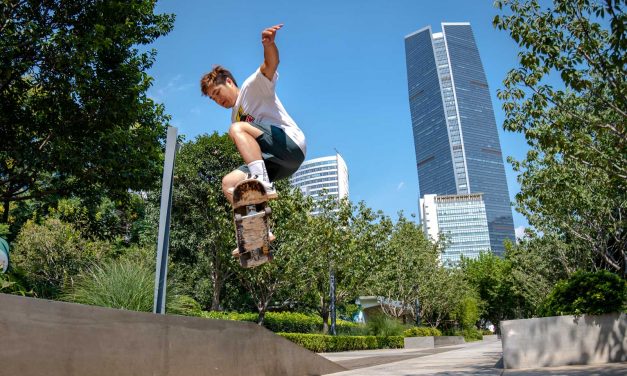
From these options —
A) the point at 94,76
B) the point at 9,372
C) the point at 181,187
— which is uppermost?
the point at 181,187

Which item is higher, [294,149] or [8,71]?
[8,71]

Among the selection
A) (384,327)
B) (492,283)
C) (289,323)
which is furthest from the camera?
(492,283)

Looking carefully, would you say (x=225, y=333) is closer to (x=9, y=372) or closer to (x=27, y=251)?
(x=9, y=372)

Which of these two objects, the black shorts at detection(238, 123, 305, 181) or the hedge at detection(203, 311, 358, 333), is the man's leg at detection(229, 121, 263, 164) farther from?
the hedge at detection(203, 311, 358, 333)

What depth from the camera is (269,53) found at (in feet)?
10.6

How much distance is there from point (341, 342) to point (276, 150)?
21.0 metres

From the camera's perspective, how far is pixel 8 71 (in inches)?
373

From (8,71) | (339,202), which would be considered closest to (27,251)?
(339,202)

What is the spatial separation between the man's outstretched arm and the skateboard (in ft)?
2.81

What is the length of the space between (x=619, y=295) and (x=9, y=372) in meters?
7.08

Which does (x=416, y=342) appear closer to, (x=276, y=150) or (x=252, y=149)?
(x=276, y=150)

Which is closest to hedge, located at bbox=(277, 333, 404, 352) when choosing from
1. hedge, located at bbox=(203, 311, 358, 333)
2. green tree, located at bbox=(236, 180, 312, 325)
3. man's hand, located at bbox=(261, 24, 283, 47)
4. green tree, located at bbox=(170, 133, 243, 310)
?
green tree, located at bbox=(236, 180, 312, 325)

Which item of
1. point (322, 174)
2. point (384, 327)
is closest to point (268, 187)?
point (384, 327)

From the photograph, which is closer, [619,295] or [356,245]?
[619,295]
